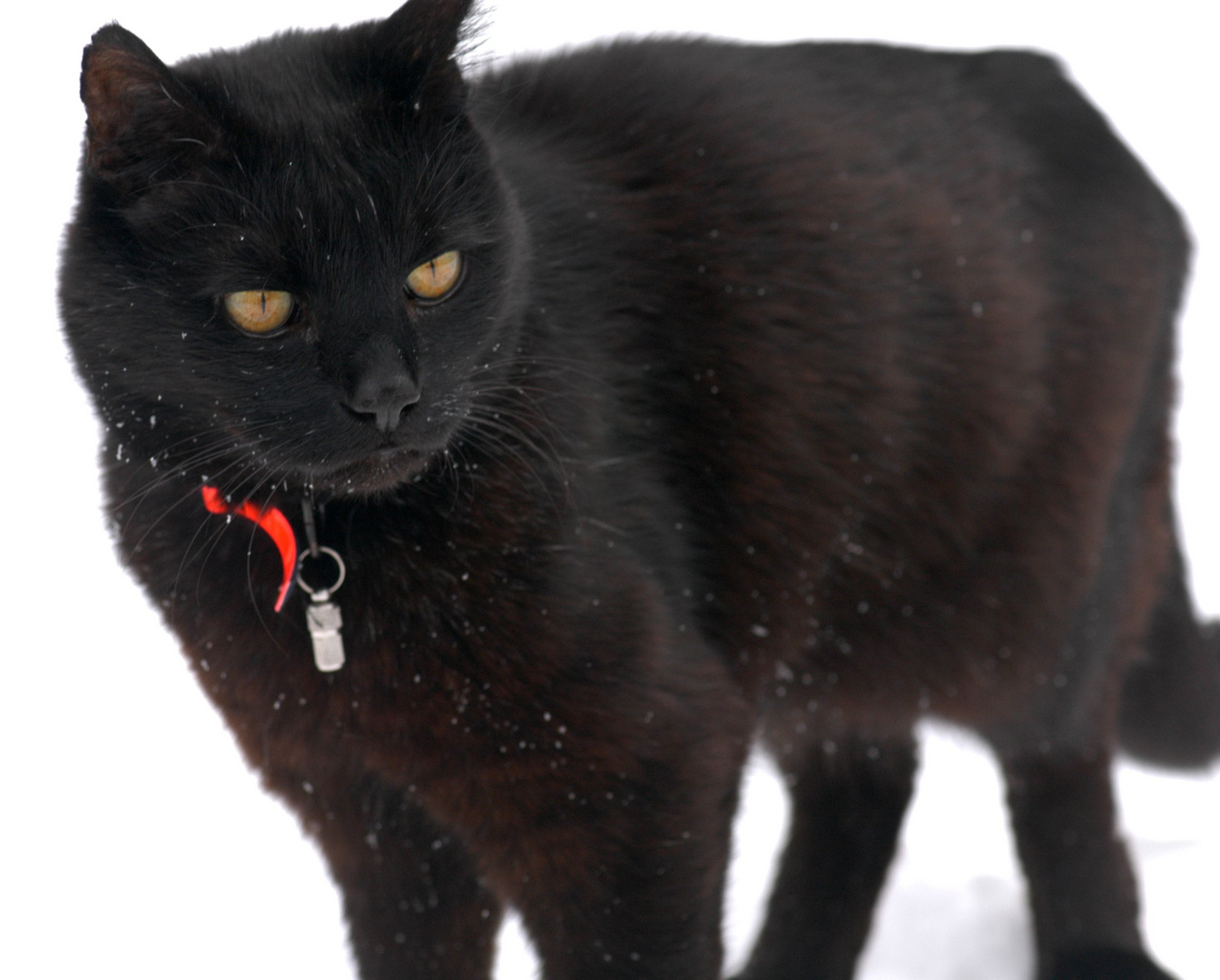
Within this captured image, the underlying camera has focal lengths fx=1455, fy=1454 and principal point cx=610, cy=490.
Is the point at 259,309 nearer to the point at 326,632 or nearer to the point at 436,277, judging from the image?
the point at 436,277

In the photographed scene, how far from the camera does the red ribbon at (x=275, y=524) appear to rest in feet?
5.79

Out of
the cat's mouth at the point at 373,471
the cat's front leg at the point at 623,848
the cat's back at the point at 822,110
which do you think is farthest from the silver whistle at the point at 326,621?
the cat's back at the point at 822,110

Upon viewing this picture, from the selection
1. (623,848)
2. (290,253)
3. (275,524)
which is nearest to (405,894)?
(623,848)

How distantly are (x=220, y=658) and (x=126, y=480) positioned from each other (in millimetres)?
265

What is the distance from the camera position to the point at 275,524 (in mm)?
1781

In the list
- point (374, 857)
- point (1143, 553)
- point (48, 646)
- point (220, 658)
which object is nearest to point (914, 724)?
point (1143, 553)

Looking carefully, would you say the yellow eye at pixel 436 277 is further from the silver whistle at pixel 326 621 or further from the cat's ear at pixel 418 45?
the silver whistle at pixel 326 621

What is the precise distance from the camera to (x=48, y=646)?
3.75 m

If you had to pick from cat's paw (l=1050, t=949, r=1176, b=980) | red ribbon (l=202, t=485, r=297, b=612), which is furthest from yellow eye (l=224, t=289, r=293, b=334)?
cat's paw (l=1050, t=949, r=1176, b=980)

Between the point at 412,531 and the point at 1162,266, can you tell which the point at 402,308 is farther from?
the point at 1162,266

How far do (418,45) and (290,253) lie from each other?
0.98 feet

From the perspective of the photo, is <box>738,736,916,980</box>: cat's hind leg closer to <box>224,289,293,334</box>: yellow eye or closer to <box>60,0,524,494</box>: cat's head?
<box>60,0,524,494</box>: cat's head

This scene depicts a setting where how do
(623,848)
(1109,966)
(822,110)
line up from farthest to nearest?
(1109,966) → (822,110) → (623,848)

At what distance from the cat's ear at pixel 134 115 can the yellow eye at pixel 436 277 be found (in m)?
0.26
